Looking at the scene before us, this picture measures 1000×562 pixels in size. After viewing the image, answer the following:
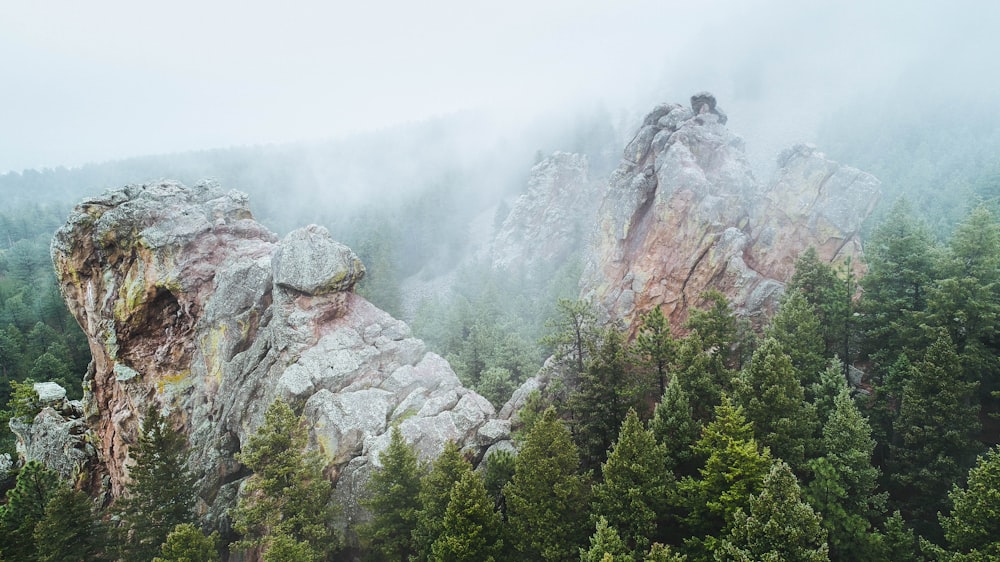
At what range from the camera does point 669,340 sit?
86.7 ft

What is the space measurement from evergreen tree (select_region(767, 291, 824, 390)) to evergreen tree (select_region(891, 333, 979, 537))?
4038 millimetres

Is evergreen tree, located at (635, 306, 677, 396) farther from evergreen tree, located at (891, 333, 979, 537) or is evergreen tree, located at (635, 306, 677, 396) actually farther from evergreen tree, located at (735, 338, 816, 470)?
evergreen tree, located at (891, 333, 979, 537)

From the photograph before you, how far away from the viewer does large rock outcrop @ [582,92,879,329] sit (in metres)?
38.4

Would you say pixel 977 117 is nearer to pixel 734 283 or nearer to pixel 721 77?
pixel 721 77

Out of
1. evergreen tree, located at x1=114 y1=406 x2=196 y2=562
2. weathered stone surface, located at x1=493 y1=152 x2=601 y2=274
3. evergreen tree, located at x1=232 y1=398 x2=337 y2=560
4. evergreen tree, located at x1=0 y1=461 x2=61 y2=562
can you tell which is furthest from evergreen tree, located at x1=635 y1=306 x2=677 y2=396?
weathered stone surface, located at x1=493 y1=152 x2=601 y2=274

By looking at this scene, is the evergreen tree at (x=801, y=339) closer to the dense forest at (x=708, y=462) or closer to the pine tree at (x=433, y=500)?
the dense forest at (x=708, y=462)

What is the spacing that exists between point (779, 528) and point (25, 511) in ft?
134

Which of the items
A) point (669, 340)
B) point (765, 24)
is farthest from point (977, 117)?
point (669, 340)

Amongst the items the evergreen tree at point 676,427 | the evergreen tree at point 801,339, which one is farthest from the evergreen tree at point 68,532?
the evergreen tree at point 801,339

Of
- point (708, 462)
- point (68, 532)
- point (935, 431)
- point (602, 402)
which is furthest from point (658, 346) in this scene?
point (68, 532)

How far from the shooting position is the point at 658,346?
26.7m

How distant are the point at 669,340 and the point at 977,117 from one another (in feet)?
351

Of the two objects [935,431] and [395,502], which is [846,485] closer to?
[935,431]

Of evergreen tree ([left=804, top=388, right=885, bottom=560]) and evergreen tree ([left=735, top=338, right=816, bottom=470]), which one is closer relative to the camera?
evergreen tree ([left=804, top=388, right=885, bottom=560])
